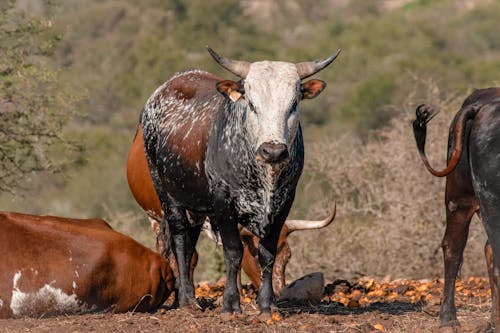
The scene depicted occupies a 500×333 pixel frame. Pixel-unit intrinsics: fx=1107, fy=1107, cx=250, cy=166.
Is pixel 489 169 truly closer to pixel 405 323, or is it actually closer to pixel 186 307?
pixel 405 323

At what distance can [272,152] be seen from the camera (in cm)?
769

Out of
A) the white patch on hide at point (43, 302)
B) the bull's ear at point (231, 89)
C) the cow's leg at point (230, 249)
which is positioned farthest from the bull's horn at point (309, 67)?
the white patch on hide at point (43, 302)

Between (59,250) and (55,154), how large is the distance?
23848 millimetres

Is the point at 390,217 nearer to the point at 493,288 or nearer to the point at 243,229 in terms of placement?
the point at 243,229

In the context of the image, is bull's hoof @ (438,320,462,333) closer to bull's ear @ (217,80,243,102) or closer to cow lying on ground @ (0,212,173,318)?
bull's ear @ (217,80,243,102)

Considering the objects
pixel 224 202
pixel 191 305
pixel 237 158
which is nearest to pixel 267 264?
pixel 224 202

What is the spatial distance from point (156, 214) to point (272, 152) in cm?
408

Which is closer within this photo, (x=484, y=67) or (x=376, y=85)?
(x=376, y=85)

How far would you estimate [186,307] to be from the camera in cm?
938

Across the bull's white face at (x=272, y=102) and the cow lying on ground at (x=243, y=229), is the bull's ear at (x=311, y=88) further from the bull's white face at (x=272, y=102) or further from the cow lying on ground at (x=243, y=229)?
the cow lying on ground at (x=243, y=229)

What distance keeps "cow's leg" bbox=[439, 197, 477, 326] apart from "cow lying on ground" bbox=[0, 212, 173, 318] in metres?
2.51

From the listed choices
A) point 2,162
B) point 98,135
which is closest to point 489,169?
point 2,162

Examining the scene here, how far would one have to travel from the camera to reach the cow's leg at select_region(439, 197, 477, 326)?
788cm

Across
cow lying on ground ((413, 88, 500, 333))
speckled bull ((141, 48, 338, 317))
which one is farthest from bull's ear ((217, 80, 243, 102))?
cow lying on ground ((413, 88, 500, 333))
